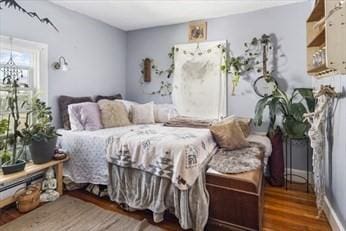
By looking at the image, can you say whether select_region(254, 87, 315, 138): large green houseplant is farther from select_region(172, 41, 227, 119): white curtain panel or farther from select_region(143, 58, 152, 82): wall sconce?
select_region(143, 58, 152, 82): wall sconce

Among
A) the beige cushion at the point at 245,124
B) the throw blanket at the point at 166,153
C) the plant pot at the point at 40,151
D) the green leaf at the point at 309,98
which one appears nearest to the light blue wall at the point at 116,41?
the beige cushion at the point at 245,124

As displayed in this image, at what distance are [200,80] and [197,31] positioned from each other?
2.68 ft

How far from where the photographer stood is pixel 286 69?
122 inches

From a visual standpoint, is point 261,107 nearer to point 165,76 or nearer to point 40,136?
point 165,76

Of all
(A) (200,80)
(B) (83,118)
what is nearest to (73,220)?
(B) (83,118)

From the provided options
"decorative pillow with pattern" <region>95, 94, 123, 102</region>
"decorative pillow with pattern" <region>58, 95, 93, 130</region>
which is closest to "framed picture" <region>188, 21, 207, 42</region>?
"decorative pillow with pattern" <region>95, 94, 123, 102</region>

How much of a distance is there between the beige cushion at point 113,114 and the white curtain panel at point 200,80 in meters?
1.03

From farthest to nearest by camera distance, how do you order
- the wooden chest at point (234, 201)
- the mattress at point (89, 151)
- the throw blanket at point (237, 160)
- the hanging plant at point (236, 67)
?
the hanging plant at point (236, 67) < the mattress at point (89, 151) < the throw blanket at point (237, 160) < the wooden chest at point (234, 201)

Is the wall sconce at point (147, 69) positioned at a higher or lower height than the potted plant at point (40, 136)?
higher

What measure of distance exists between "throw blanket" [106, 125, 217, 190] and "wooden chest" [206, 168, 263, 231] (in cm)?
22

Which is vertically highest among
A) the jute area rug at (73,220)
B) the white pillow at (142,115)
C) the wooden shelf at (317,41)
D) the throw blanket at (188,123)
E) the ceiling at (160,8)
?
the ceiling at (160,8)

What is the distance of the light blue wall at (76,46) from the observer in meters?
2.66

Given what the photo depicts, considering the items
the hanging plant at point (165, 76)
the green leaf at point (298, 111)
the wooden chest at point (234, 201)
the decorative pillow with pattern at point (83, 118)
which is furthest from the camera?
the hanging plant at point (165, 76)

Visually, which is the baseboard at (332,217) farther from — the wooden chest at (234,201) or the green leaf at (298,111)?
the green leaf at (298,111)
